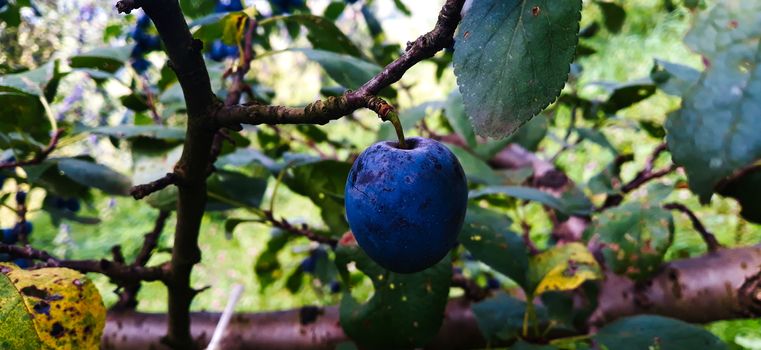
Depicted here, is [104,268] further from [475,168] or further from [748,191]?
[748,191]

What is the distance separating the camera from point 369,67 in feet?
2.60

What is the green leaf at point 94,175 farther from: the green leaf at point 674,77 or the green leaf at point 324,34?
the green leaf at point 674,77

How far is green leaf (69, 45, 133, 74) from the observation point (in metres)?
0.92

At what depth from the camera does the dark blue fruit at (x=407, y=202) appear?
426 millimetres

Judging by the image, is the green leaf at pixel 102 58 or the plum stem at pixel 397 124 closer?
the plum stem at pixel 397 124

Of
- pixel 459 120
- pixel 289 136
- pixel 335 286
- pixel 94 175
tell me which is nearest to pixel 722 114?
pixel 459 120

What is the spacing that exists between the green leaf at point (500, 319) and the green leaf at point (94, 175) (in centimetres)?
52

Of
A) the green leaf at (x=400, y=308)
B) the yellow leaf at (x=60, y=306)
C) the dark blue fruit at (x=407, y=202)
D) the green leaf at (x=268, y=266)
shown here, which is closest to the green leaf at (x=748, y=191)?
the green leaf at (x=400, y=308)

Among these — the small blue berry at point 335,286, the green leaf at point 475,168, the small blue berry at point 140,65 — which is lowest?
the small blue berry at point 335,286

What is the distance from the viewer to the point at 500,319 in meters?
0.84

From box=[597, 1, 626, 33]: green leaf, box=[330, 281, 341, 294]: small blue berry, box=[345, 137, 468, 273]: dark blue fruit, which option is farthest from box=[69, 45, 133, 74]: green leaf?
box=[597, 1, 626, 33]: green leaf

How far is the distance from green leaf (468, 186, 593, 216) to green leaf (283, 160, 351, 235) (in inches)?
7.7

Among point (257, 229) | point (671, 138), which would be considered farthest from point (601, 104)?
point (257, 229)

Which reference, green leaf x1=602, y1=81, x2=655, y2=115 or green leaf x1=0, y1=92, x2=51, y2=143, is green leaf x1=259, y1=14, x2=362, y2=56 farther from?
green leaf x1=602, y1=81, x2=655, y2=115
